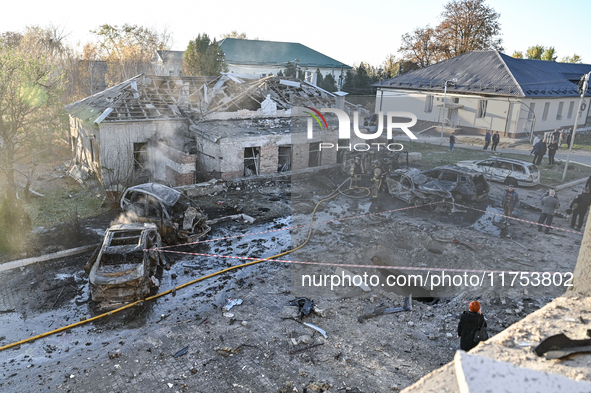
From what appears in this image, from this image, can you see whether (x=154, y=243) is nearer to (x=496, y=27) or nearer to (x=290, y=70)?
(x=290, y=70)

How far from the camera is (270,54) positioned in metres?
61.9

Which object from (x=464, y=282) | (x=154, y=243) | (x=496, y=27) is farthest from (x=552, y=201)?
(x=496, y=27)

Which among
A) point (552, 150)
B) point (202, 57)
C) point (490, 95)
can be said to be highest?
point (202, 57)

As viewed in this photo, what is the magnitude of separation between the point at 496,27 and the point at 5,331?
5149 cm

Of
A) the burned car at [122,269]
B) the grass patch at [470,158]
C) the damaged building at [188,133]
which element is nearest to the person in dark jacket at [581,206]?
the grass patch at [470,158]

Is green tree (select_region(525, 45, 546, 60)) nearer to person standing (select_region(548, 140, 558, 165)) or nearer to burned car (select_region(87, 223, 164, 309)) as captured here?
person standing (select_region(548, 140, 558, 165))

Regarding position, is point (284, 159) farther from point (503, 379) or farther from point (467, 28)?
point (467, 28)

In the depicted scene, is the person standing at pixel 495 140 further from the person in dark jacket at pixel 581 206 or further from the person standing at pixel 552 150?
the person in dark jacket at pixel 581 206

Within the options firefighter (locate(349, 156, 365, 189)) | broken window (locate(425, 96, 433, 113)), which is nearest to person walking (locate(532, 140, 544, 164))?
firefighter (locate(349, 156, 365, 189))

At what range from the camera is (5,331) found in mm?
8359

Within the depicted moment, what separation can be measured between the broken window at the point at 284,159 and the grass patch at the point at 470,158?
783 centimetres

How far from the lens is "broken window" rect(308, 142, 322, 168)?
22.3 meters

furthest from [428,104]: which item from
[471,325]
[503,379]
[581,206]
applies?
[503,379]

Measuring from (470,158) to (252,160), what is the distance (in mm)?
14470
